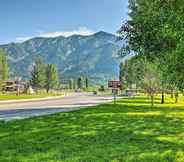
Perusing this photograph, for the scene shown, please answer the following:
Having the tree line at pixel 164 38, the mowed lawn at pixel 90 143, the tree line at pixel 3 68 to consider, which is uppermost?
the tree line at pixel 3 68

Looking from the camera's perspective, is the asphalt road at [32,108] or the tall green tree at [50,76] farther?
the tall green tree at [50,76]

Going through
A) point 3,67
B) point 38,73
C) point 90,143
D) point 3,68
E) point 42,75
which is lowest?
point 90,143

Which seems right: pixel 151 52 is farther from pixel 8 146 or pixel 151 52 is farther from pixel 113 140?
pixel 8 146

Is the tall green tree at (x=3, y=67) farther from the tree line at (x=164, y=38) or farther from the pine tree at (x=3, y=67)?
the tree line at (x=164, y=38)

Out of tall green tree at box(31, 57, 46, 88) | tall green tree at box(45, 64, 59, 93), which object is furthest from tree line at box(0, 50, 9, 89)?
tall green tree at box(45, 64, 59, 93)

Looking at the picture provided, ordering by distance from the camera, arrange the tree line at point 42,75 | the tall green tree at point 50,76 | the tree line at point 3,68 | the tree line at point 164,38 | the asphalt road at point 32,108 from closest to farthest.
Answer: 1. the tree line at point 164,38
2. the asphalt road at point 32,108
3. the tree line at point 3,68
4. the tree line at point 42,75
5. the tall green tree at point 50,76

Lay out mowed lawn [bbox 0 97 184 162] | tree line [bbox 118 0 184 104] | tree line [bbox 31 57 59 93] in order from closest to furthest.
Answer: mowed lawn [bbox 0 97 184 162] < tree line [bbox 118 0 184 104] < tree line [bbox 31 57 59 93]

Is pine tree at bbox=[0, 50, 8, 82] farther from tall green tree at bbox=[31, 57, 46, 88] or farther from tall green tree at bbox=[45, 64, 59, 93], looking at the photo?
tall green tree at bbox=[45, 64, 59, 93]

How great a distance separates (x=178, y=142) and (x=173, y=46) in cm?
382

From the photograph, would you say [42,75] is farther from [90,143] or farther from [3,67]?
[90,143]

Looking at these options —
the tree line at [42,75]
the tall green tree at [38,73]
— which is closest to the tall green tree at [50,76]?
the tree line at [42,75]

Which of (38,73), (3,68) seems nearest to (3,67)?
(3,68)

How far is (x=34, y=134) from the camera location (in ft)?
49.6

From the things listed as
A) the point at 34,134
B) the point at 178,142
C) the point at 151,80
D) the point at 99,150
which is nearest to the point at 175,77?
the point at 178,142
